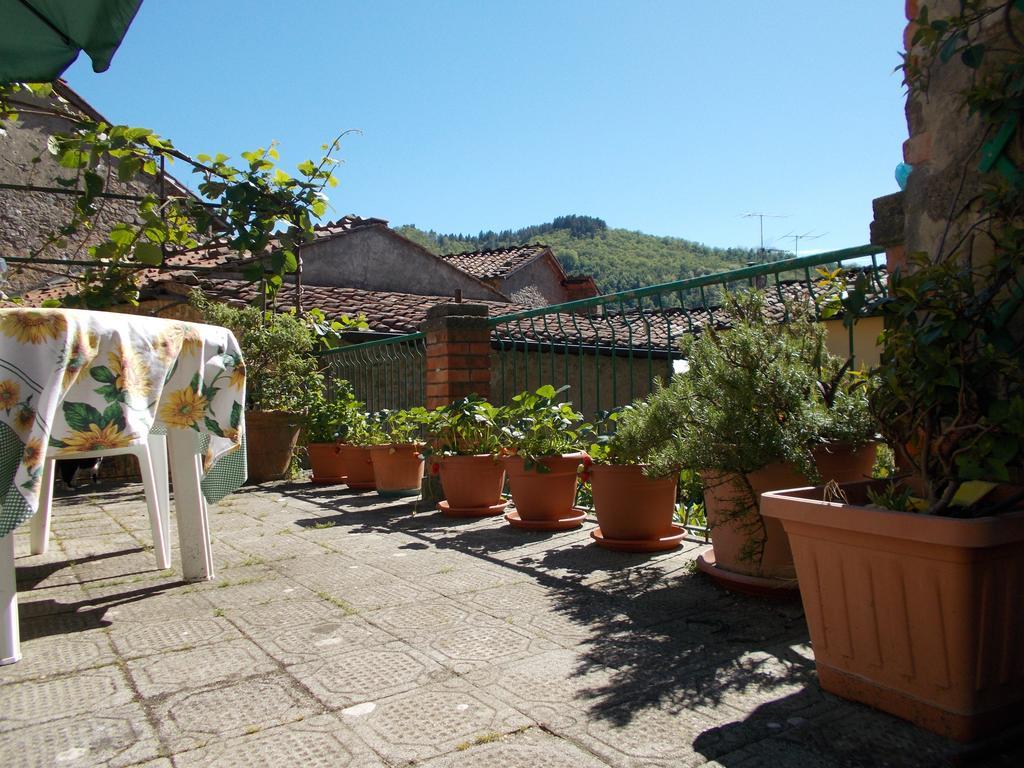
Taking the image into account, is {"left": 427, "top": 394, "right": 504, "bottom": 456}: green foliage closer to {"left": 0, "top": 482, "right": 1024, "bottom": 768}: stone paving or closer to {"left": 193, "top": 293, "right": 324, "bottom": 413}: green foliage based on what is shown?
{"left": 0, "top": 482, "right": 1024, "bottom": 768}: stone paving

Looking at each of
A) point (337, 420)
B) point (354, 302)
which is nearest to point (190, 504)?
point (337, 420)

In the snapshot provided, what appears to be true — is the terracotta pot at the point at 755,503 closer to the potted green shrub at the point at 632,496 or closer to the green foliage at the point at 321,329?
the potted green shrub at the point at 632,496

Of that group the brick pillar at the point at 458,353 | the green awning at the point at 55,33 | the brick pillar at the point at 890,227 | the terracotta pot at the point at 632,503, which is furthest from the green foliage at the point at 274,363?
the brick pillar at the point at 890,227

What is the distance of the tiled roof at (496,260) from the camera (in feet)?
69.5

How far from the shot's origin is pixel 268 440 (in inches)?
233

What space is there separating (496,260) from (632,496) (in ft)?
66.1

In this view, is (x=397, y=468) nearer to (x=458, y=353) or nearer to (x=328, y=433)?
(x=458, y=353)

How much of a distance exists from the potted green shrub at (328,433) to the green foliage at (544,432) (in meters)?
2.20

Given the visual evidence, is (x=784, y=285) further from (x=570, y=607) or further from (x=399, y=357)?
(x=399, y=357)

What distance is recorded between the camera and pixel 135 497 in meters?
5.25

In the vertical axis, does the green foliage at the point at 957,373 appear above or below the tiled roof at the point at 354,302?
below

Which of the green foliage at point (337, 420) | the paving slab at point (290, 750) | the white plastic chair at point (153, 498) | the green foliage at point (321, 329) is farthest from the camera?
the green foliage at point (321, 329)

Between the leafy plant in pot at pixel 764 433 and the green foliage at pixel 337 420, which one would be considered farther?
the green foliage at pixel 337 420

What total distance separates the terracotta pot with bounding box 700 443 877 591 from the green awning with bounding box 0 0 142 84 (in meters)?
2.54
